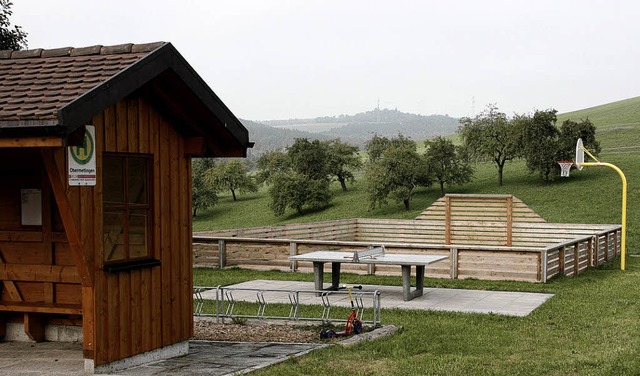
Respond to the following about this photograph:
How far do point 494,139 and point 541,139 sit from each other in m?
3.28

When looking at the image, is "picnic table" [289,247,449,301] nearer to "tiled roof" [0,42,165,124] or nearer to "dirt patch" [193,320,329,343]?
"dirt patch" [193,320,329,343]

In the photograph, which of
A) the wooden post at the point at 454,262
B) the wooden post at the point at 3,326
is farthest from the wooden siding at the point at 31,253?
the wooden post at the point at 454,262

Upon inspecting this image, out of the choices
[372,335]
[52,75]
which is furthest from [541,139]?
[52,75]

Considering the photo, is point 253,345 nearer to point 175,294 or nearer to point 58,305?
point 175,294

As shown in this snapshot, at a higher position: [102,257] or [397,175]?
[397,175]

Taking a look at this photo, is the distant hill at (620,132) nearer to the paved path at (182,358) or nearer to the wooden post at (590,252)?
the wooden post at (590,252)

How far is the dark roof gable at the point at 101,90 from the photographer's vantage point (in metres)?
8.21

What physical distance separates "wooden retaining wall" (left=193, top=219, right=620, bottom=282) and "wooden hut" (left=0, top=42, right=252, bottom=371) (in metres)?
9.03

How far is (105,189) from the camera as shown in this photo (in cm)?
952

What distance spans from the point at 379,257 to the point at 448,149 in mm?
23770

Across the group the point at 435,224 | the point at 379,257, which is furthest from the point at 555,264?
the point at 435,224

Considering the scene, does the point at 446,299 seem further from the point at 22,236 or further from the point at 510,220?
the point at 510,220

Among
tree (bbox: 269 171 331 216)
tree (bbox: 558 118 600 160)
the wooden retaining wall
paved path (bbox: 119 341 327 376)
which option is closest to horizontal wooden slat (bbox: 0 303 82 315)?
paved path (bbox: 119 341 327 376)

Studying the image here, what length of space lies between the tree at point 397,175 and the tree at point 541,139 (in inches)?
185
